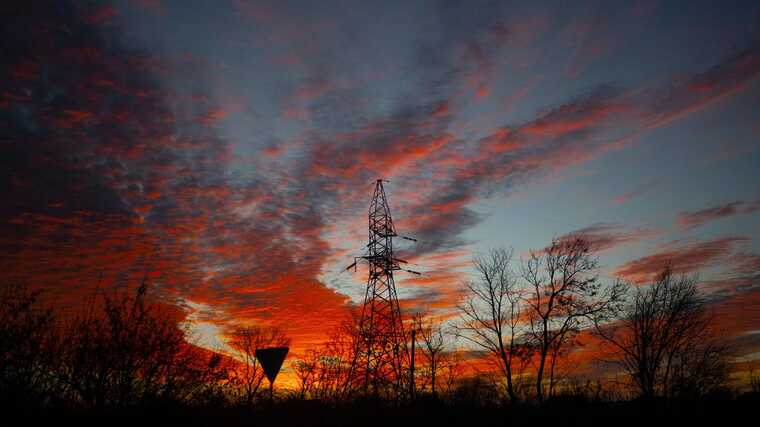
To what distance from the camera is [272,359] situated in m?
12.9

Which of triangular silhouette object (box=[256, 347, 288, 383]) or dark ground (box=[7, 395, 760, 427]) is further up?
triangular silhouette object (box=[256, 347, 288, 383])

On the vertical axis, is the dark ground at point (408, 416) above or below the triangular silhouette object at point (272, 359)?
below

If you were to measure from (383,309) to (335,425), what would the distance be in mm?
16299

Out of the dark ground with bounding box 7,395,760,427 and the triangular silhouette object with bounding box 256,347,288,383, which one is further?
the triangular silhouette object with bounding box 256,347,288,383

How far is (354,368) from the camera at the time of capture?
87.4ft

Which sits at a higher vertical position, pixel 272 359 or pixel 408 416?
pixel 272 359

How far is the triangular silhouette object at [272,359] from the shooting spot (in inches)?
503

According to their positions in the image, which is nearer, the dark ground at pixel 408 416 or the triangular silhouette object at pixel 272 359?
the dark ground at pixel 408 416

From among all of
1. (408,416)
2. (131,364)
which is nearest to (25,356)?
(131,364)

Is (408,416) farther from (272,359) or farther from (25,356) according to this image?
(25,356)

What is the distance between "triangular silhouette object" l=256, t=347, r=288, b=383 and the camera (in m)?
12.8

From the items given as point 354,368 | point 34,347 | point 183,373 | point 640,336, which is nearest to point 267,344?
point 354,368

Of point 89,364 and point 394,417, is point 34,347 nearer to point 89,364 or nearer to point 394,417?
point 89,364

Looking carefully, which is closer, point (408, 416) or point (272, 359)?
point (272, 359)
